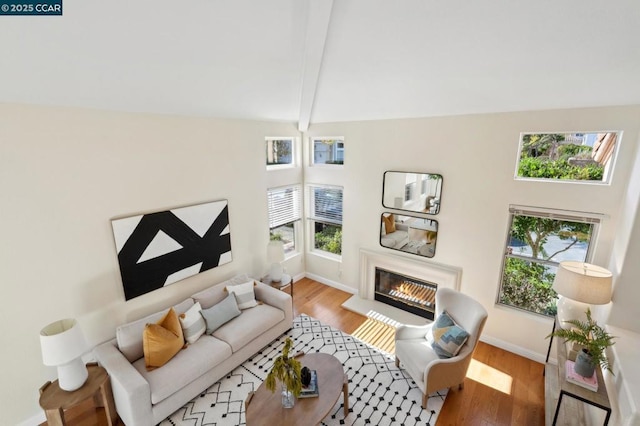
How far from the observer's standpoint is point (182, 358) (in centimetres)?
320

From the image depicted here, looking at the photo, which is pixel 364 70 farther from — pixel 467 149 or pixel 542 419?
pixel 542 419

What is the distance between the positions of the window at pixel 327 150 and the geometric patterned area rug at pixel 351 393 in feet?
9.71

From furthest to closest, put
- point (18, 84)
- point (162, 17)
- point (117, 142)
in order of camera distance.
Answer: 1. point (117, 142)
2. point (18, 84)
3. point (162, 17)

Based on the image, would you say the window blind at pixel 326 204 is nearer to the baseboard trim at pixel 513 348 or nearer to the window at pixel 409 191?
the window at pixel 409 191

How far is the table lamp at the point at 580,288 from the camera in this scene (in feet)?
9.05

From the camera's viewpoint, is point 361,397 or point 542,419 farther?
point 361,397

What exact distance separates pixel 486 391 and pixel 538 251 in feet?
5.90

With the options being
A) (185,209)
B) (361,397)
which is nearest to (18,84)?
(185,209)

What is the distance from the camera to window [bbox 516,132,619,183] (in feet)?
10.4

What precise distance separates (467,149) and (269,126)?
2.98 meters

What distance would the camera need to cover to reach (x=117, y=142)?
3.18 m

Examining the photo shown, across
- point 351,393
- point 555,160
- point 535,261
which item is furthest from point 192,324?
point 555,160

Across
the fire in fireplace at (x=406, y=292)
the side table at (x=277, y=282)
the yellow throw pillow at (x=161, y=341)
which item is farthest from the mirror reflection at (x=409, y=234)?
the yellow throw pillow at (x=161, y=341)

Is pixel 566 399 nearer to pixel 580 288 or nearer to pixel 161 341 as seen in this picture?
pixel 580 288
